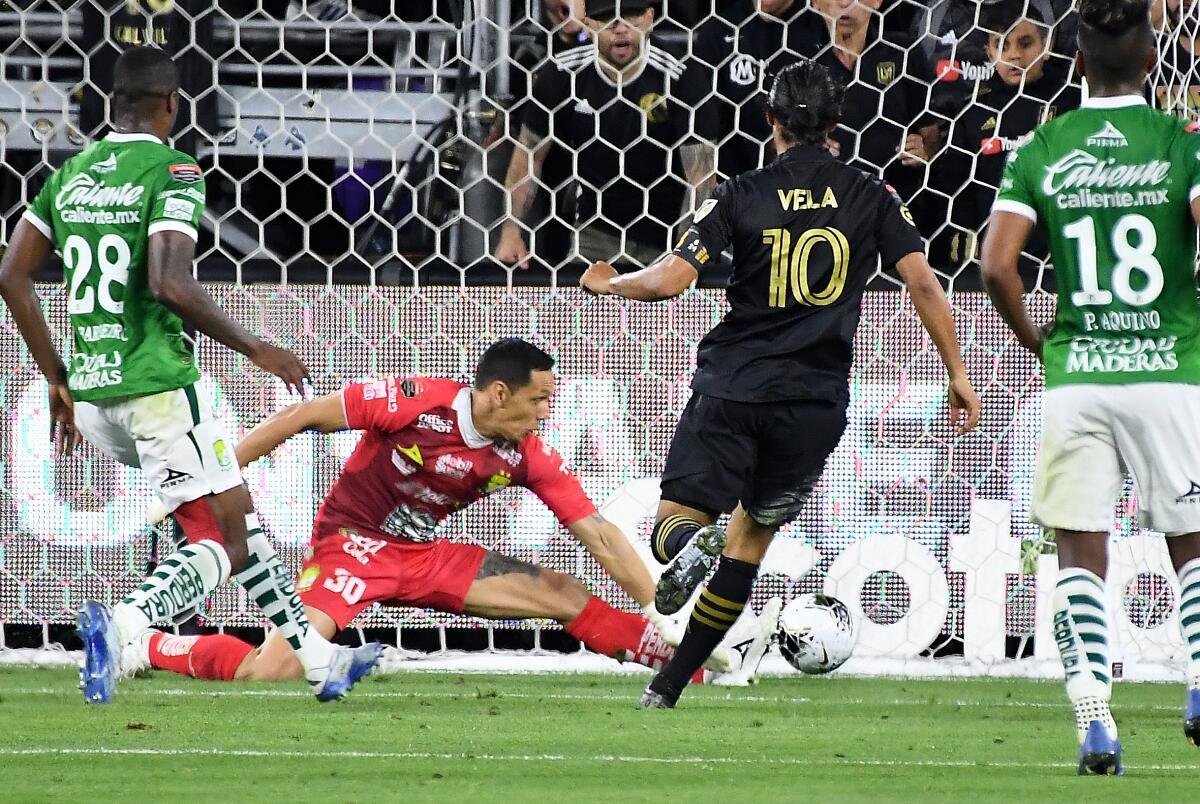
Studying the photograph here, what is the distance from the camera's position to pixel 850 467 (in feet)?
21.2

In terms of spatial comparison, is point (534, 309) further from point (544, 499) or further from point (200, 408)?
point (200, 408)

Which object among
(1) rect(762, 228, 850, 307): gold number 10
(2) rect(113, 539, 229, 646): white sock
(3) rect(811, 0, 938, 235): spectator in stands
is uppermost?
(3) rect(811, 0, 938, 235): spectator in stands

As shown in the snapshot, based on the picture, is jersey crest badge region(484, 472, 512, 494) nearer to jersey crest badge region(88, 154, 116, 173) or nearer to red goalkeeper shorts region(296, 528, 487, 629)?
red goalkeeper shorts region(296, 528, 487, 629)

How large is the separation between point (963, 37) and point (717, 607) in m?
2.99

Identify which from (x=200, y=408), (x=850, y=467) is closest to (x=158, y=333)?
(x=200, y=408)

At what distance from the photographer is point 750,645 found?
608 centimetres

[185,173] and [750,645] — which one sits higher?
[185,173]

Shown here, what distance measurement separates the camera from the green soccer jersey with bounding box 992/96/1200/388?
11.8ft

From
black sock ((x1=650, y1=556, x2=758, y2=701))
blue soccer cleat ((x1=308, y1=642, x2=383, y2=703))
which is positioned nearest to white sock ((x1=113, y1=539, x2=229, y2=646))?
blue soccer cleat ((x1=308, y1=642, x2=383, y2=703))

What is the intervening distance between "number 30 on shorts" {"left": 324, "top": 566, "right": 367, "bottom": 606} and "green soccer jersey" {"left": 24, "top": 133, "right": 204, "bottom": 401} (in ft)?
3.84

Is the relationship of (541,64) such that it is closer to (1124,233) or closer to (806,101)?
(806,101)

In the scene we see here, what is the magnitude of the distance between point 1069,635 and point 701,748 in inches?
33.0

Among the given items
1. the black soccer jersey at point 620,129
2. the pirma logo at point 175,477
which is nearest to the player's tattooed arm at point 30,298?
the pirma logo at point 175,477

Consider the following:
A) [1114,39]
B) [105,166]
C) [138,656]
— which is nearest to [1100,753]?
[1114,39]
